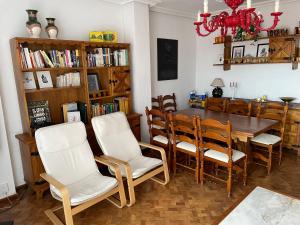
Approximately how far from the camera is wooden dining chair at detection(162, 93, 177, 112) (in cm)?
438

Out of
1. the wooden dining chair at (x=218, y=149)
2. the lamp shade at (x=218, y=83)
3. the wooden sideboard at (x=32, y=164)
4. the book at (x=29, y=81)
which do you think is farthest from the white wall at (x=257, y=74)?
the wooden sideboard at (x=32, y=164)

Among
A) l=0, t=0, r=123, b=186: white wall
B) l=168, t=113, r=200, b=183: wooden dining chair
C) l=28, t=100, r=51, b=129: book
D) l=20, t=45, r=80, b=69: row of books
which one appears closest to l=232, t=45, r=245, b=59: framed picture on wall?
l=168, t=113, r=200, b=183: wooden dining chair

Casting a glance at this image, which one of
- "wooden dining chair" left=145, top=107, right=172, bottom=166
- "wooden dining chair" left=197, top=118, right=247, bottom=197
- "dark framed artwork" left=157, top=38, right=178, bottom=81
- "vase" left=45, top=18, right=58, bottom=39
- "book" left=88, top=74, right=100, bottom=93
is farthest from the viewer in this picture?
"dark framed artwork" left=157, top=38, right=178, bottom=81

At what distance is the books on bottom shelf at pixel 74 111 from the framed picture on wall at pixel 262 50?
3.16 meters

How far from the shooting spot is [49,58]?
9.01ft

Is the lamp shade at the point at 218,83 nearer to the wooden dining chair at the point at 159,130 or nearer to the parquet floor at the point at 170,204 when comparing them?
the wooden dining chair at the point at 159,130

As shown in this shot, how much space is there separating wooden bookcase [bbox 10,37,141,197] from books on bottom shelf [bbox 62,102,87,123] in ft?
0.22

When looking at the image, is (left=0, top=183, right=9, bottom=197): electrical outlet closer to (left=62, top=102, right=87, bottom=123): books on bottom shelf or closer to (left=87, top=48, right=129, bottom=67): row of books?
(left=62, top=102, right=87, bottom=123): books on bottom shelf

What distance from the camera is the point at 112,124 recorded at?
2953 millimetres

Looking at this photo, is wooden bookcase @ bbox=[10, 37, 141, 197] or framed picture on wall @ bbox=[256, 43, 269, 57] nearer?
wooden bookcase @ bbox=[10, 37, 141, 197]

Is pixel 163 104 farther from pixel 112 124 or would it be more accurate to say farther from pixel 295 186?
pixel 295 186

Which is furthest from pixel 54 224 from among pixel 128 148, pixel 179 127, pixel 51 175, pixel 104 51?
pixel 104 51

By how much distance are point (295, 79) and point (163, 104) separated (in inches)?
88.8

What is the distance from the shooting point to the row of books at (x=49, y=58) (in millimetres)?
2562
